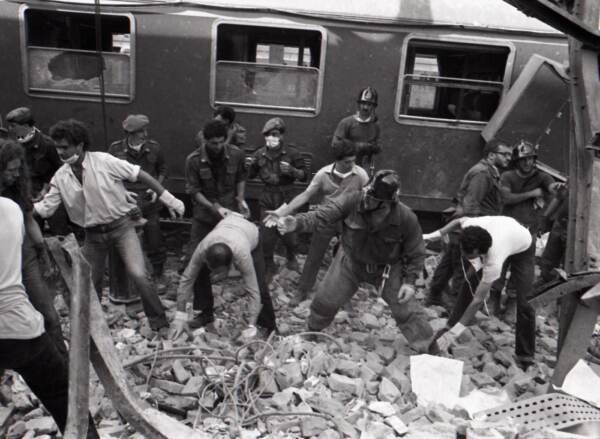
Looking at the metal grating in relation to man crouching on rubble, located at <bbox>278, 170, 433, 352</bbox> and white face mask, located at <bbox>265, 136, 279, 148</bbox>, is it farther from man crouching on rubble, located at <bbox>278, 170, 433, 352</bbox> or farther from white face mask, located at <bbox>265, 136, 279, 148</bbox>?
white face mask, located at <bbox>265, 136, 279, 148</bbox>

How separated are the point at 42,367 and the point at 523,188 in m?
5.09

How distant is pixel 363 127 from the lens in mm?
6785

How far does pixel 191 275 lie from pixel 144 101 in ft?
10.3

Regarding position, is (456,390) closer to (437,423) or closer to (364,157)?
(437,423)

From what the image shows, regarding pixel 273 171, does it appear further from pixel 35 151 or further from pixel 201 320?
pixel 35 151

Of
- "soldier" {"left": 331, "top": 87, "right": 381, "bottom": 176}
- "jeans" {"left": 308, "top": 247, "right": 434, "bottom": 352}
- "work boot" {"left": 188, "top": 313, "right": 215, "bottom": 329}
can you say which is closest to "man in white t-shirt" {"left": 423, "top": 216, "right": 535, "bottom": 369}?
"jeans" {"left": 308, "top": 247, "right": 434, "bottom": 352}

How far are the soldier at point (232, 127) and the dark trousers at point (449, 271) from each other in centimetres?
261

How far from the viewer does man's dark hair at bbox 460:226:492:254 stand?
15.1 feet

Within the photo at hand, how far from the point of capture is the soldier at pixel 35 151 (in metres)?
5.85

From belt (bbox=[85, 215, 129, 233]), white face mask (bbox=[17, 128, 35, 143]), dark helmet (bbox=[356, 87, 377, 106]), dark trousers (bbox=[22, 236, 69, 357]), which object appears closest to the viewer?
dark trousers (bbox=[22, 236, 69, 357])

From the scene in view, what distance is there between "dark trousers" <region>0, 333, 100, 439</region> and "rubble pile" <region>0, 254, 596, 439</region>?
68 cm

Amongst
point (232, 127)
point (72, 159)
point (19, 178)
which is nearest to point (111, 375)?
point (19, 178)

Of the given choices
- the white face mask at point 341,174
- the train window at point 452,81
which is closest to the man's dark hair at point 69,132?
the white face mask at point 341,174

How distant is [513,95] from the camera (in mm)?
6914
